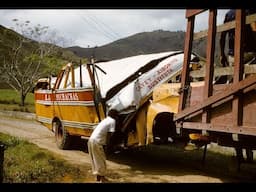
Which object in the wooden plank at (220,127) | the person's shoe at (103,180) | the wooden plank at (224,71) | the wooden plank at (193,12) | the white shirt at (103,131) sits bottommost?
the person's shoe at (103,180)

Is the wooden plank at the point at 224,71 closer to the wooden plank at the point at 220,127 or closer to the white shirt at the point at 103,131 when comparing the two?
the wooden plank at the point at 220,127

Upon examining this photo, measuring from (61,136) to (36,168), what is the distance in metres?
3.41

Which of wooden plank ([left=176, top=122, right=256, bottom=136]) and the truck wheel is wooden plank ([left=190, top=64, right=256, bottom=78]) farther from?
the truck wheel

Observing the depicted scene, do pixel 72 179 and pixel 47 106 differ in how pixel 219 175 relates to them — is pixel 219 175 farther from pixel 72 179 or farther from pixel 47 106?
pixel 47 106

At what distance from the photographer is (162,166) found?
366 inches

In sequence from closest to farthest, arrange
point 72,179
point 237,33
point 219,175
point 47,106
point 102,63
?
point 237,33 < point 72,179 < point 219,175 < point 102,63 < point 47,106

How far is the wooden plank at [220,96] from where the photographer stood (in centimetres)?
531

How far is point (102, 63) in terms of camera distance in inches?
447

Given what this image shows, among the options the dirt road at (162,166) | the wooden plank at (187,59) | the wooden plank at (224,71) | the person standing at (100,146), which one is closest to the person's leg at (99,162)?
the person standing at (100,146)

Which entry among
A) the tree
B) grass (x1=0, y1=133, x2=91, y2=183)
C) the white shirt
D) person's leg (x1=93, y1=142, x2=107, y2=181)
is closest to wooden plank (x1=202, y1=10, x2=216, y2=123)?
the white shirt

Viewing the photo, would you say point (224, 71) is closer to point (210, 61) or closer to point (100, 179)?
point (210, 61)

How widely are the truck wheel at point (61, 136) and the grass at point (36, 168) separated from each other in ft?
2.56
